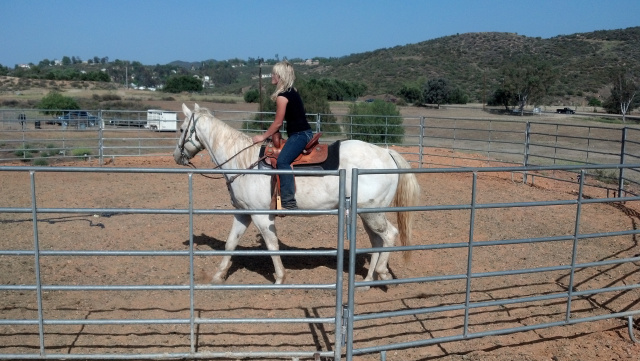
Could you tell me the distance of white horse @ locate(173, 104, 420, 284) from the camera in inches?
219

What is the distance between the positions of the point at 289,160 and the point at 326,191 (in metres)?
0.50

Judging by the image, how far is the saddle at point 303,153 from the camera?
5555mm

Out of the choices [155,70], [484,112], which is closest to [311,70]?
[484,112]

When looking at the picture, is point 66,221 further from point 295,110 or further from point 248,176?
point 295,110

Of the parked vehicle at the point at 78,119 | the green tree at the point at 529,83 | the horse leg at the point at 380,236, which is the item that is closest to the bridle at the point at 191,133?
the horse leg at the point at 380,236

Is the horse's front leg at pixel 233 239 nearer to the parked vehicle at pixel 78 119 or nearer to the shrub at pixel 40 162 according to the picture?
the parked vehicle at pixel 78 119

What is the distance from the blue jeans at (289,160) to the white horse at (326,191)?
184mm

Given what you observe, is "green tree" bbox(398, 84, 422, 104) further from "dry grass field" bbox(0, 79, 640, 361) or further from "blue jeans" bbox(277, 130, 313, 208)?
"blue jeans" bbox(277, 130, 313, 208)

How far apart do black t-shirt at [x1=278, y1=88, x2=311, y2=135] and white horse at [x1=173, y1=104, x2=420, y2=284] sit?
1.65 ft

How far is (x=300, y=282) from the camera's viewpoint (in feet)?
19.3

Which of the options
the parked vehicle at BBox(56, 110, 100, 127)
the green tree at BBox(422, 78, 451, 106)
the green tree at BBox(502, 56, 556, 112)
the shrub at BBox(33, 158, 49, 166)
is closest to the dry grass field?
the parked vehicle at BBox(56, 110, 100, 127)

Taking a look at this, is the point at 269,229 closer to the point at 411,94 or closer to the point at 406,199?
the point at 406,199

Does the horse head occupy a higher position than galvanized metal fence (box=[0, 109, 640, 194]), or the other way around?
the horse head

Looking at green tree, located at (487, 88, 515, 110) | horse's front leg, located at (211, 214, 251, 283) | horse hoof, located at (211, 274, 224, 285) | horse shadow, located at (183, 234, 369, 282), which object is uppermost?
green tree, located at (487, 88, 515, 110)
